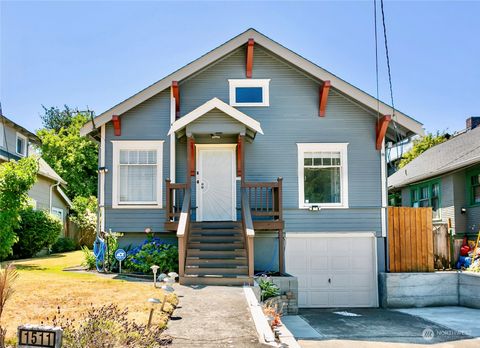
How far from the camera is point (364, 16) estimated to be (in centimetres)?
1009

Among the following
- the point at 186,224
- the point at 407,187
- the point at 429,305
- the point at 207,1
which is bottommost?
the point at 429,305

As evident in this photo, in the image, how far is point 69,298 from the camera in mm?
7848

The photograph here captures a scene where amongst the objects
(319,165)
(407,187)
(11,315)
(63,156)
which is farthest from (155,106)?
(63,156)

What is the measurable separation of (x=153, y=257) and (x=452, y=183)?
37.8 feet

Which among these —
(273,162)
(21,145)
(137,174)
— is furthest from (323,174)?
(21,145)

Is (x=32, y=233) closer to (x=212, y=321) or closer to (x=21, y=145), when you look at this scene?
(x=21, y=145)

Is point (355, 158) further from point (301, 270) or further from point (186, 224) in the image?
point (186, 224)

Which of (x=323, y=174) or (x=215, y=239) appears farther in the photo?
(x=323, y=174)

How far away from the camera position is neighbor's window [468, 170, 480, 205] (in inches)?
643

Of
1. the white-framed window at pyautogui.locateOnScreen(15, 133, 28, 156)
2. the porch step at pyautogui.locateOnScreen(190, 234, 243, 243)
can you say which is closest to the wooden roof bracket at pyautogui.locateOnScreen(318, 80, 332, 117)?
the porch step at pyautogui.locateOnScreen(190, 234, 243, 243)

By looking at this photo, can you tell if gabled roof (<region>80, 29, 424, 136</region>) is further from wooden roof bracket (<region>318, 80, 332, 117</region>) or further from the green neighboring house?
the green neighboring house

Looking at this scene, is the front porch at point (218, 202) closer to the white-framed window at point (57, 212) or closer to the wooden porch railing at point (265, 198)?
the wooden porch railing at point (265, 198)

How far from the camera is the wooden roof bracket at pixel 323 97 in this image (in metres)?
13.1

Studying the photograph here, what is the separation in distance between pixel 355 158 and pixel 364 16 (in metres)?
4.51
